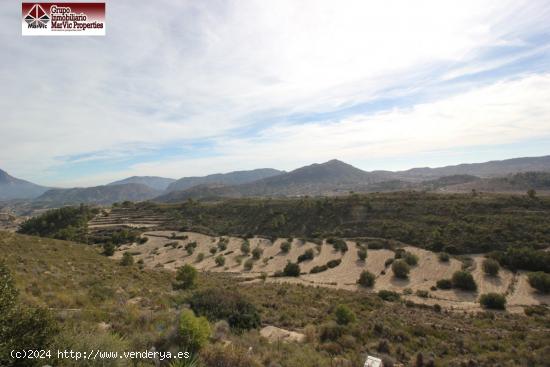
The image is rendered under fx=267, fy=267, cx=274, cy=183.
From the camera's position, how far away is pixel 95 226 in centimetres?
7062

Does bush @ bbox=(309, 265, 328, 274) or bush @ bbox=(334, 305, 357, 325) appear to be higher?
bush @ bbox=(334, 305, 357, 325)

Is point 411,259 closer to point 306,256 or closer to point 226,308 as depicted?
point 306,256

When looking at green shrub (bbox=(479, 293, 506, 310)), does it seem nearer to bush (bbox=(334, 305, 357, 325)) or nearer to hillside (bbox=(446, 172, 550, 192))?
bush (bbox=(334, 305, 357, 325))

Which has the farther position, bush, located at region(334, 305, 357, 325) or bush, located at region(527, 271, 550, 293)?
bush, located at region(527, 271, 550, 293)

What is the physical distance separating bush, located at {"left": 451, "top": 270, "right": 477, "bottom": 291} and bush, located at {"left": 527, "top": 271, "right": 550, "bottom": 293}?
4.34 meters

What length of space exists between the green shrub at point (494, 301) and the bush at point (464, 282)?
15.0 feet

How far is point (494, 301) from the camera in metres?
19.7

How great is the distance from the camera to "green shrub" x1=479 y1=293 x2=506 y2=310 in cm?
1948

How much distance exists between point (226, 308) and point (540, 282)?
2721cm

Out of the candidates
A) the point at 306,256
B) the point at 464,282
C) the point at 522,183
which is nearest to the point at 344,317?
the point at 464,282

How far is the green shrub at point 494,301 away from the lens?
63.9 feet

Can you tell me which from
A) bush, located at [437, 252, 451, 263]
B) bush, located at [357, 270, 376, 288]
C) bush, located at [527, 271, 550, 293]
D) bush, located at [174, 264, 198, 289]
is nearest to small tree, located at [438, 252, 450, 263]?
bush, located at [437, 252, 451, 263]

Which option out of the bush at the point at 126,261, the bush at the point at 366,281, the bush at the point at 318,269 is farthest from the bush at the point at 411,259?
the bush at the point at 126,261

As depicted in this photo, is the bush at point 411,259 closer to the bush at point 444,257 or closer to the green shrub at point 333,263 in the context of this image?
the bush at point 444,257
